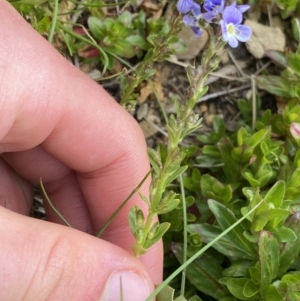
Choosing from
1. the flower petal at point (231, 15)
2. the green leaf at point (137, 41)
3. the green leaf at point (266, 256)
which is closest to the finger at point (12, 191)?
the green leaf at point (137, 41)

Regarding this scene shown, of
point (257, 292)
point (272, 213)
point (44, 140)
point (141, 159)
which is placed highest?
point (44, 140)

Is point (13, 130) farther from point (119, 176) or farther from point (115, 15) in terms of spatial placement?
point (115, 15)

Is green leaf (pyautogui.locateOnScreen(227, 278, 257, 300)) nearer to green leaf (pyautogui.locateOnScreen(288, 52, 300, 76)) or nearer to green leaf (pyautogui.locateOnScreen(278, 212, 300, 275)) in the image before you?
green leaf (pyautogui.locateOnScreen(278, 212, 300, 275))

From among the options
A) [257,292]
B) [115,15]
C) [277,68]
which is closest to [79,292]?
[257,292]

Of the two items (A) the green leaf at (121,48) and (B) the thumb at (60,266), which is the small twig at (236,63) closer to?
(A) the green leaf at (121,48)

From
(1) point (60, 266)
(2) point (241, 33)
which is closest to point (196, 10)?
(2) point (241, 33)

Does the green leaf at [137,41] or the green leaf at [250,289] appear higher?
the green leaf at [137,41]
